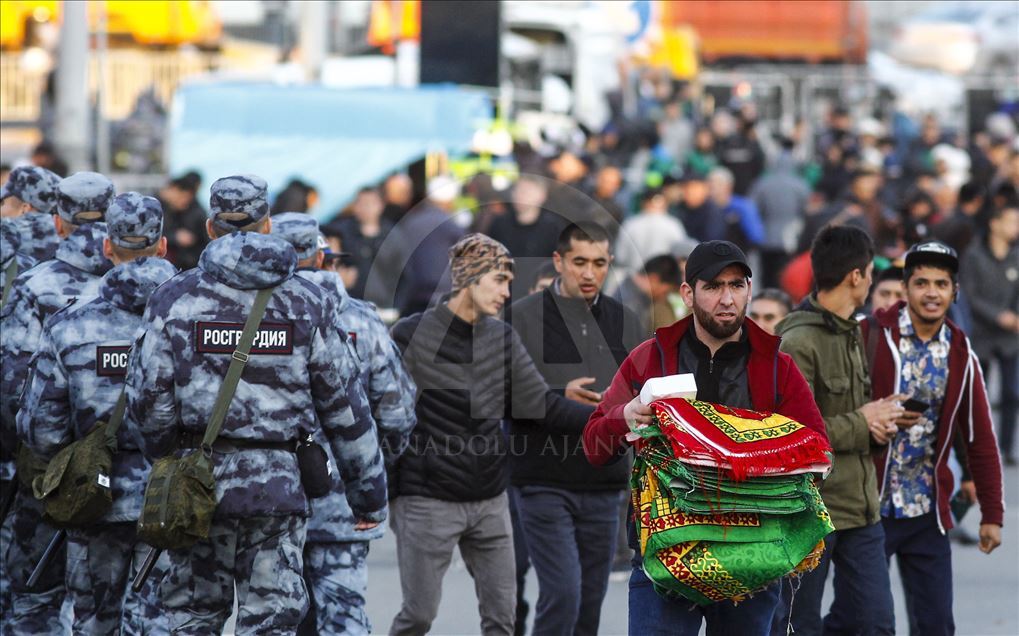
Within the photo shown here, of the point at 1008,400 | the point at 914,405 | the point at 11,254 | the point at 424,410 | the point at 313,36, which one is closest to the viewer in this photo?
the point at 914,405

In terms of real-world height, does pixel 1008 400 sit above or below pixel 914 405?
below

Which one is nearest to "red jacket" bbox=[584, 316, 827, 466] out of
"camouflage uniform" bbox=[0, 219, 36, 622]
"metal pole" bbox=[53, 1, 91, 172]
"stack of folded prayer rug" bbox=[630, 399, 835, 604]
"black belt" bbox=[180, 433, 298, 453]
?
"stack of folded prayer rug" bbox=[630, 399, 835, 604]

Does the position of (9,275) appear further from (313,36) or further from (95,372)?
(313,36)

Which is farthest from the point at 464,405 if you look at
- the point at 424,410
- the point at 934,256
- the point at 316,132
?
the point at 316,132

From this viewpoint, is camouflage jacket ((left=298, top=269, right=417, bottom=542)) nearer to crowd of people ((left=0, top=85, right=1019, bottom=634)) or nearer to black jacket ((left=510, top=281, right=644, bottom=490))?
crowd of people ((left=0, top=85, right=1019, bottom=634))

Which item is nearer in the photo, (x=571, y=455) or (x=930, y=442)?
(x=930, y=442)

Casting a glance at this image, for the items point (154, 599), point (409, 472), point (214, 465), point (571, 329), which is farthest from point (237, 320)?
point (571, 329)

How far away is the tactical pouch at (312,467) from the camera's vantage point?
6.04 metres

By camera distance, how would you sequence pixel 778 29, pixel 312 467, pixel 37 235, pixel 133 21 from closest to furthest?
pixel 312 467 < pixel 37 235 < pixel 133 21 < pixel 778 29

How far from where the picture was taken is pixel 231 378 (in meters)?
5.80

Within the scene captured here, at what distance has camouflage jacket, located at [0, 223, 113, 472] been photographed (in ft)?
23.4

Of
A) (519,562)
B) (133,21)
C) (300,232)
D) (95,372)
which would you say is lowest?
(519,562)

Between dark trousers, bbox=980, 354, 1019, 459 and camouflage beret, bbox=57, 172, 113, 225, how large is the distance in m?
8.44

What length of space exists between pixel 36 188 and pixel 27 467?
6.38ft
